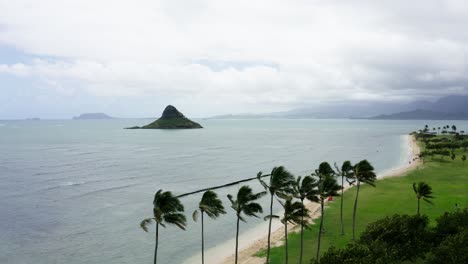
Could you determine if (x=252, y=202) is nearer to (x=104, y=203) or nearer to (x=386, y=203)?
(x=386, y=203)

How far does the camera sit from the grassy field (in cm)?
5081

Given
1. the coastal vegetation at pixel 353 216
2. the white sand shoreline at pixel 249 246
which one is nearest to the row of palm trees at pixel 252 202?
the coastal vegetation at pixel 353 216

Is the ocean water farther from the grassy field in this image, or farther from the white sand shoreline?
the grassy field

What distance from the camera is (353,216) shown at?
54688mm

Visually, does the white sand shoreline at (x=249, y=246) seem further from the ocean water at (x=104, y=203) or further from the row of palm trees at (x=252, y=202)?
the row of palm trees at (x=252, y=202)

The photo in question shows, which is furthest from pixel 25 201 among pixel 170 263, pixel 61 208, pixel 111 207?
pixel 170 263

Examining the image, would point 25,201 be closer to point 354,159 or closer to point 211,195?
point 211,195

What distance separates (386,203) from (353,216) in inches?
841

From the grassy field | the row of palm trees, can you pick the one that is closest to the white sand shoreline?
the grassy field

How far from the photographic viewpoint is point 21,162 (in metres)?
138

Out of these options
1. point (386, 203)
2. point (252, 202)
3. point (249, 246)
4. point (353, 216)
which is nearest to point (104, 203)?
point (249, 246)

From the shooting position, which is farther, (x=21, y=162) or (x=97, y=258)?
(x=21, y=162)

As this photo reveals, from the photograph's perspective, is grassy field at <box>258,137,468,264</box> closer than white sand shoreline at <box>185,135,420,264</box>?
No

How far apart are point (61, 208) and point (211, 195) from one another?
2113 inches
